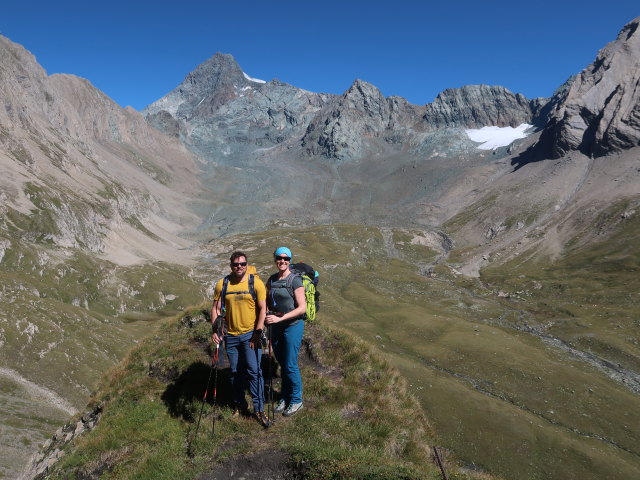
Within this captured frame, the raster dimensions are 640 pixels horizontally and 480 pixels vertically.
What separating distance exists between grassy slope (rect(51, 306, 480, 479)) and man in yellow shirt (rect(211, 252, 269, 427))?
1429 mm

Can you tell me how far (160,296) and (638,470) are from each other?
13356 cm

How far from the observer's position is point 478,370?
2864 inches

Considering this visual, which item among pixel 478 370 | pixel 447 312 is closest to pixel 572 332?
pixel 447 312

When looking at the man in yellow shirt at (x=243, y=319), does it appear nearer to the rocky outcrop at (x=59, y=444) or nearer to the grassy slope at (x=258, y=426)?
the grassy slope at (x=258, y=426)

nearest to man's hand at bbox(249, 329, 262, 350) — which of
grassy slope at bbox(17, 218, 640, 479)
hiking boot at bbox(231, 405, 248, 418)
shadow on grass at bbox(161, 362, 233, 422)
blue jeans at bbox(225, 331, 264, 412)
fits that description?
blue jeans at bbox(225, 331, 264, 412)

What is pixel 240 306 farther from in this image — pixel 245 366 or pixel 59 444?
pixel 59 444

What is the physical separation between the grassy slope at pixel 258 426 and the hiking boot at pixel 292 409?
0.88 feet

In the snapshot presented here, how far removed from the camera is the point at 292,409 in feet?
43.9

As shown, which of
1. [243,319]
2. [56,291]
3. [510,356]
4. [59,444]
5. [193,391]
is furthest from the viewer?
[56,291]

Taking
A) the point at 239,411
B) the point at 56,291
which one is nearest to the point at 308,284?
the point at 239,411

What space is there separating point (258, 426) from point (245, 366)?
6.36ft

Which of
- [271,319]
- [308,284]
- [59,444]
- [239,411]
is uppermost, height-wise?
[308,284]

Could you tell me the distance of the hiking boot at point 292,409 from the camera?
13.3m

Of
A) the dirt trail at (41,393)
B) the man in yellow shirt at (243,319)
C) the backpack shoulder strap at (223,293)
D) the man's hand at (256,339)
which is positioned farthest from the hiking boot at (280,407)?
the dirt trail at (41,393)
